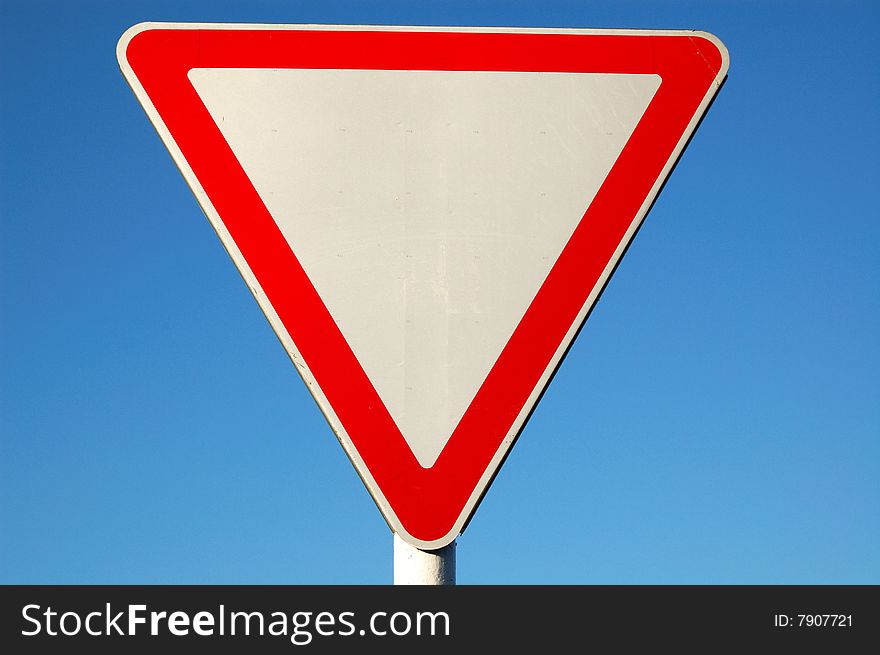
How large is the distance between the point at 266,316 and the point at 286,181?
17 cm

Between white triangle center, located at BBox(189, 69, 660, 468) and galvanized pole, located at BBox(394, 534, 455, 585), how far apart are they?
0.34ft

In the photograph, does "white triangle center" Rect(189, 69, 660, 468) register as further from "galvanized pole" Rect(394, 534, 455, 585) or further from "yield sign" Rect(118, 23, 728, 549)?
"galvanized pole" Rect(394, 534, 455, 585)

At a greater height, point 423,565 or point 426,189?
point 426,189

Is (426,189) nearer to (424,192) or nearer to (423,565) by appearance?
(424,192)

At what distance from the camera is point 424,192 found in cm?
104

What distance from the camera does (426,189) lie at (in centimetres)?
104

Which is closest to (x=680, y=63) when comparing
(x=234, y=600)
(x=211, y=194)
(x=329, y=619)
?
(x=211, y=194)

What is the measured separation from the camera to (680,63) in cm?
114

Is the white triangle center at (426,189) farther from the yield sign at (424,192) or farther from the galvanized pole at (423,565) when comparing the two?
the galvanized pole at (423,565)

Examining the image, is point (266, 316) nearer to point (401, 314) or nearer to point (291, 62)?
point (401, 314)

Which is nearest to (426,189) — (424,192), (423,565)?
(424,192)

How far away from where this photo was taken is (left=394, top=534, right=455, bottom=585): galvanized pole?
0.96 meters

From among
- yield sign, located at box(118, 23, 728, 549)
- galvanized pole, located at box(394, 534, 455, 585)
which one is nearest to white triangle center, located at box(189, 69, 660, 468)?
yield sign, located at box(118, 23, 728, 549)

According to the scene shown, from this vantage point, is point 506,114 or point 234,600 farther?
point 234,600
